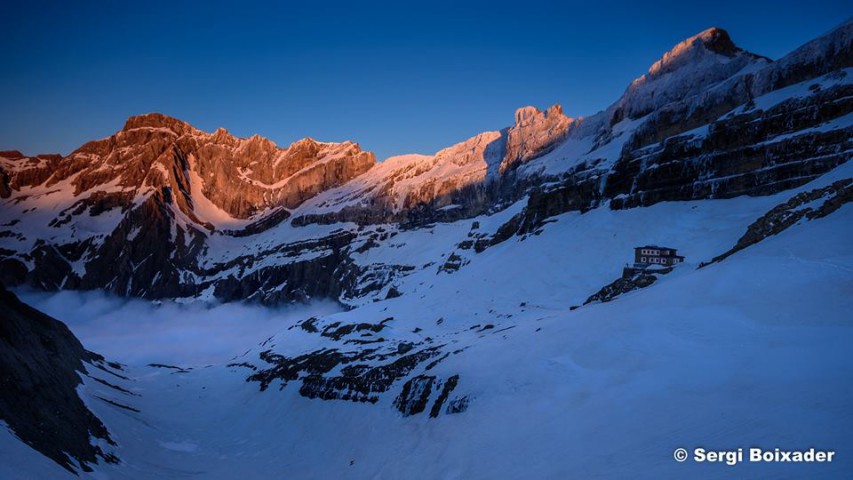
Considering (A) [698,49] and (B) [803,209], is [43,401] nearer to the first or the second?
(B) [803,209]

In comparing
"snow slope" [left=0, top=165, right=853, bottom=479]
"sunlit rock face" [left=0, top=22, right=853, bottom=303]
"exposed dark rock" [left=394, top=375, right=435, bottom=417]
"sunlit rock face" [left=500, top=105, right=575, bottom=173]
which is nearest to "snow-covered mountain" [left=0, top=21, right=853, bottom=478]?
"snow slope" [left=0, top=165, right=853, bottom=479]

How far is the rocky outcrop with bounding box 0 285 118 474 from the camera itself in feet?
83.8

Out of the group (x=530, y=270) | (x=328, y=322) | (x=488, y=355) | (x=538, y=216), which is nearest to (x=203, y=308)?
(x=328, y=322)

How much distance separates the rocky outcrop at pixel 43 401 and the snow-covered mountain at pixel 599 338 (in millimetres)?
→ 617

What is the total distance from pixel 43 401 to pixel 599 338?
3137 centimetres

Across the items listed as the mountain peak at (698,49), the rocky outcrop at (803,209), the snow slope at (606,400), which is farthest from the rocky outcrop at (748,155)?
the mountain peak at (698,49)

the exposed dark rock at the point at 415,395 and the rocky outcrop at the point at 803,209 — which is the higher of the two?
the rocky outcrop at the point at 803,209

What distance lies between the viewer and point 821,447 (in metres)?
13.0

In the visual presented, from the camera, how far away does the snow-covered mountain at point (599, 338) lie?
18547 millimetres

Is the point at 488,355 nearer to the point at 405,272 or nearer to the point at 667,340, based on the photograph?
the point at 667,340

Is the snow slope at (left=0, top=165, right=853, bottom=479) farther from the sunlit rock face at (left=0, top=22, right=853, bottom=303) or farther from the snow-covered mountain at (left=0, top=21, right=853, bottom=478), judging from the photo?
the sunlit rock face at (left=0, top=22, right=853, bottom=303)

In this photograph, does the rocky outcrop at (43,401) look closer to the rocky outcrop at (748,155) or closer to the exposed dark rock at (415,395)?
the exposed dark rock at (415,395)

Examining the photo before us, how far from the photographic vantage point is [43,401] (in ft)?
101

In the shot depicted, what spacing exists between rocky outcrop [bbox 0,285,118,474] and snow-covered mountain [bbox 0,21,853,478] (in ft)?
2.02
